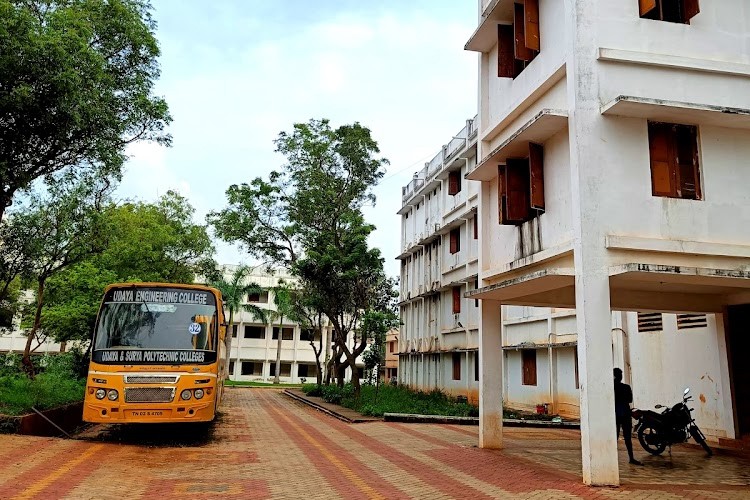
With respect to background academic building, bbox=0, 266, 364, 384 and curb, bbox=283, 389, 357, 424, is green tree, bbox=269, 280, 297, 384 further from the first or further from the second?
curb, bbox=283, 389, 357, 424

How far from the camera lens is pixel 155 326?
11.4 metres

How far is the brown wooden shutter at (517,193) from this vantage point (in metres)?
10.8

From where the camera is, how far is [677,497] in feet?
24.4

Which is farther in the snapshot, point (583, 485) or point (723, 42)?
point (723, 42)

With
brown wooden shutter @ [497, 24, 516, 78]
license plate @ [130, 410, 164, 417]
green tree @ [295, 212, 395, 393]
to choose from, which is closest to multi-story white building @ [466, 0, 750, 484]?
brown wooden shutter @ [497, 24, 516, 78]

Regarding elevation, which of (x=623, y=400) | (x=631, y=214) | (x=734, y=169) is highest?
(x=734, y=169)

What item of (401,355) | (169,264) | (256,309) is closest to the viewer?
(169,264)

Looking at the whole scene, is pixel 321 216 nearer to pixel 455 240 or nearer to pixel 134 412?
pixel 455 240

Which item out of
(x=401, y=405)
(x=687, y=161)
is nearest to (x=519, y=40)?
(x=687, y=161)

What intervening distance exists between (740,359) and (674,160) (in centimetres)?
547

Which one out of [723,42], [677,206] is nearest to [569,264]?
[677,206]

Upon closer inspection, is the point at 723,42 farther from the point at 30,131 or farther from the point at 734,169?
the point at 30,131

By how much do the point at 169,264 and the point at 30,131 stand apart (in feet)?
49.1

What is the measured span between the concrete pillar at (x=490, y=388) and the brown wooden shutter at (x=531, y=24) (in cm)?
540
